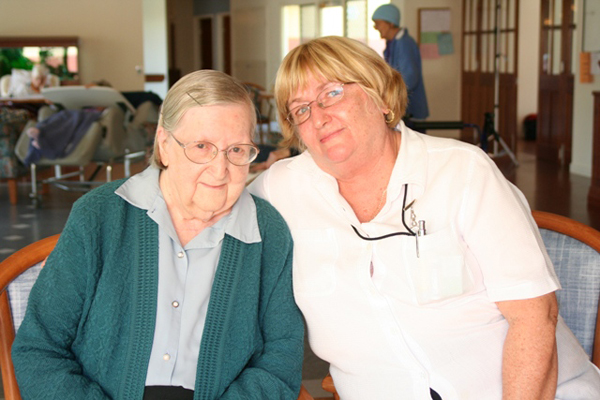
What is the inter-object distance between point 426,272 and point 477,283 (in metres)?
0.12

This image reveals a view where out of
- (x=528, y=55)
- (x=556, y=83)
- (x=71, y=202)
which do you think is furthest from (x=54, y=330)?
(x=528, y=55)

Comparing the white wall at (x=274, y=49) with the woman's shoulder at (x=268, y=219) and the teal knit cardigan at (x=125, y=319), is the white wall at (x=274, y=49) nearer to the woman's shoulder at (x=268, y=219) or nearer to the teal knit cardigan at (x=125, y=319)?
the woman's shoulder at (x=268, y=219)

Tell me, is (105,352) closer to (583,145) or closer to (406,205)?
(406,205)

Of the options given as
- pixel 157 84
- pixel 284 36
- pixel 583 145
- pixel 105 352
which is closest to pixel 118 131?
pixel 583 145

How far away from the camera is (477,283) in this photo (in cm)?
157

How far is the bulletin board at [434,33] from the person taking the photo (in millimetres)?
11773

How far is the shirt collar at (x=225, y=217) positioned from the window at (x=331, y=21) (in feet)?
38.2

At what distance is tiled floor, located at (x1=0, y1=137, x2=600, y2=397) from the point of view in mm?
5757

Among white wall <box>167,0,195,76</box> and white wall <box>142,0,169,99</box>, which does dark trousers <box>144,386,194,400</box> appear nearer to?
white wall <box>142,0,169,99</box>

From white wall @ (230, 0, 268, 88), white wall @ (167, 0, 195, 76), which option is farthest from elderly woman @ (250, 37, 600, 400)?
A: white wall @ (167, 0, 195, 76)

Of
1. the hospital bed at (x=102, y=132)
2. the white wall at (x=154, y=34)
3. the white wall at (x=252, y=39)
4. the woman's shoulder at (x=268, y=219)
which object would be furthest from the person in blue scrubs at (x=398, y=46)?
the white wall at (x=252, y=39)

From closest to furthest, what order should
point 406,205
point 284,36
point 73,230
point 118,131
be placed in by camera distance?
point 73,230, point 406,205, point 118,131, point 284,36

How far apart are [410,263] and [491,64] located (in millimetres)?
10027

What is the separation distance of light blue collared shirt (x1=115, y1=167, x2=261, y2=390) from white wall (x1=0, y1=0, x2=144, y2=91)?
1053 centimetres
